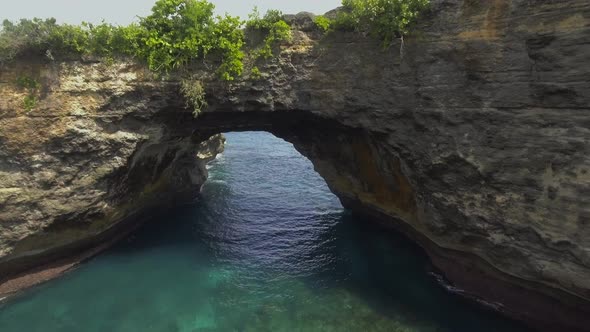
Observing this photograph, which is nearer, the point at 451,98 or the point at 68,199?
the point at 451,98

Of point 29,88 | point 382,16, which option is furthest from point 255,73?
point 29,88

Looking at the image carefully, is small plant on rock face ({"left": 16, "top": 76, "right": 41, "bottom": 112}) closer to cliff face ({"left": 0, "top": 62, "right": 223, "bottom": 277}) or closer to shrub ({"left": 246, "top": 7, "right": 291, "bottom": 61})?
cliff face ({"left": 0, "top": 62, "right": 223, "bottom": 277})

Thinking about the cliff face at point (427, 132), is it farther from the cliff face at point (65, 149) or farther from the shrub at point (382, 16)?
the shrub at point (382, 16)

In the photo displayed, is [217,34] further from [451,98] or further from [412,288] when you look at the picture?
[412,288]

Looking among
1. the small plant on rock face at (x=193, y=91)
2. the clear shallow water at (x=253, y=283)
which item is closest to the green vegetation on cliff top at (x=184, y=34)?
the small plant on rock face at (x=193, y=91)

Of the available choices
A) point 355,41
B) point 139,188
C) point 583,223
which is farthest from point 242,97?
point 583,223

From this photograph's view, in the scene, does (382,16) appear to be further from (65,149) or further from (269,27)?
(65,149)

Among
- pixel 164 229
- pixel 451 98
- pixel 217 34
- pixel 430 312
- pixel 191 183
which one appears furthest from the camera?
pixel 191 183
